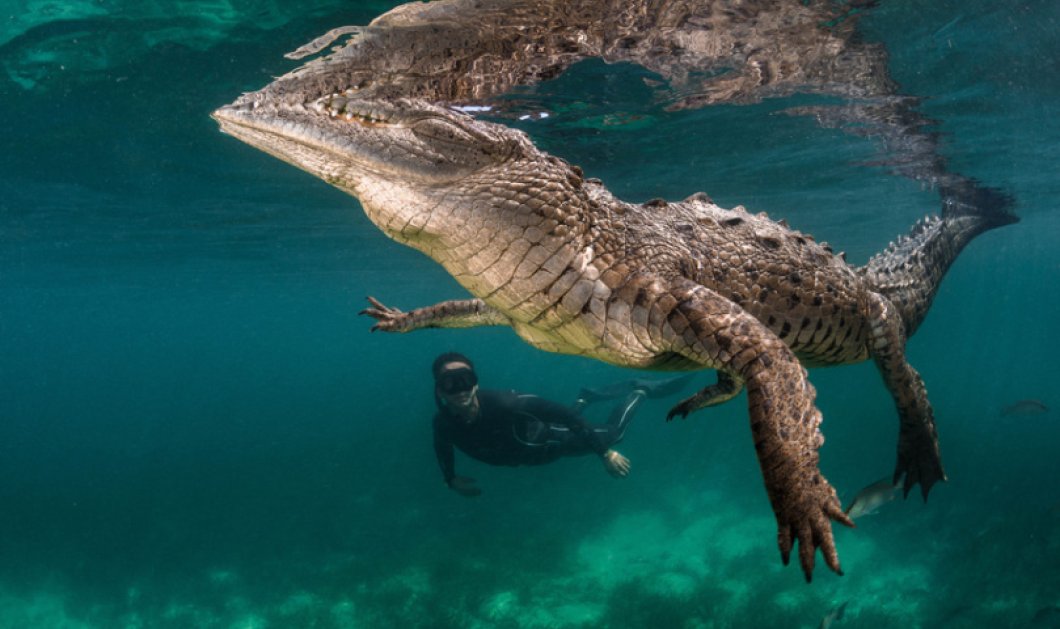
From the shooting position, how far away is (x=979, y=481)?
15.8 metres

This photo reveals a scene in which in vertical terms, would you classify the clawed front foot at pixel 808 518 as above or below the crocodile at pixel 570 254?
below

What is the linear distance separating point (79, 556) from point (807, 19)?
19379 millimetres

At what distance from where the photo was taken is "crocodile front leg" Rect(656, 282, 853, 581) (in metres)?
2.06

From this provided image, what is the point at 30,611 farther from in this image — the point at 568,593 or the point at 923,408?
the point at 923,408

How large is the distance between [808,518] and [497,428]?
7.98 meters

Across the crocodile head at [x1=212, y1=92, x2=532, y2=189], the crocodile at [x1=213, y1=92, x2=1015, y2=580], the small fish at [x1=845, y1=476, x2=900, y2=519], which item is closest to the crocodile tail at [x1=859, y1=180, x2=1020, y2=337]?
the small fish at [x1=845, y1=476, x2=900, y2=519]

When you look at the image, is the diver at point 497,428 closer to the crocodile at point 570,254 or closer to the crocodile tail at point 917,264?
the crocodile tail at point 917,264

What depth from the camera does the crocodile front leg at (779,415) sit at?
81.3 inches

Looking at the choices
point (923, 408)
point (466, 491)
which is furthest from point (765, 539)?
point (923, 408)

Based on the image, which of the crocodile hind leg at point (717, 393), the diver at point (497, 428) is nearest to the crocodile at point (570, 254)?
the crocodile hind leg at point (717, 393)

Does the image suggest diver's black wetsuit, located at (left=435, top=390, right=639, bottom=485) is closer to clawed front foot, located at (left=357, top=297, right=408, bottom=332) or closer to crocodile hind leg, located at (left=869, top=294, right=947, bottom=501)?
clawed front foot, located at (left=357, top=297, right=408, bottom=332)

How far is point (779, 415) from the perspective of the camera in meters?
2.14

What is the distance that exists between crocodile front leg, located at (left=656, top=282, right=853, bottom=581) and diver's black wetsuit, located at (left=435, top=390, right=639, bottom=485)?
7316mm

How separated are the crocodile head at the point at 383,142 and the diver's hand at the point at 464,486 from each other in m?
7.27
